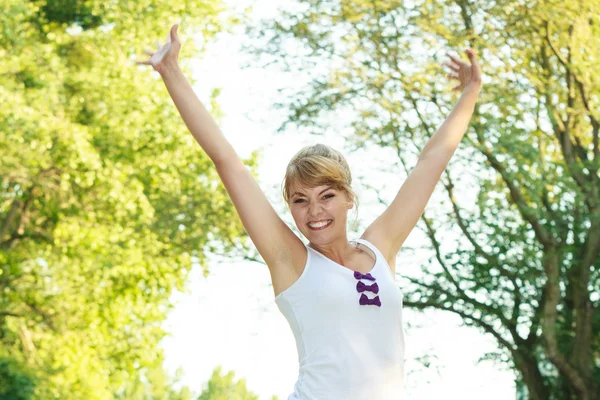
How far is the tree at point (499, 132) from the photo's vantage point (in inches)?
428

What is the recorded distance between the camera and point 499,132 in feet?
34.9

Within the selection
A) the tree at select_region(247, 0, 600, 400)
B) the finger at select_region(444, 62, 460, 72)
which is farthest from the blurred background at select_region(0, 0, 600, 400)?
the finger at select_region(444, 62, 460, 72)

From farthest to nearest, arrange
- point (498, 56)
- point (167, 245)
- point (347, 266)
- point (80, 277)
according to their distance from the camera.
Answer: point (80, 277) → point (167, 245) → point (498, 56) → point (347, 266)

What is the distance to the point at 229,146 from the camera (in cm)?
236

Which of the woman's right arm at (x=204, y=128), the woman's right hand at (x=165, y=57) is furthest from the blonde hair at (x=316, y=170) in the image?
the woman's right hand at (x=165, y=57)

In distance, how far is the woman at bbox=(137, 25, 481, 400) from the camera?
2213 millimetres

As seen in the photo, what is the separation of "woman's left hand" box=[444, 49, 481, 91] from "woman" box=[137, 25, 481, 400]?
26.3 inches

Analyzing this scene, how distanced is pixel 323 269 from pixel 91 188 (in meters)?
14.5

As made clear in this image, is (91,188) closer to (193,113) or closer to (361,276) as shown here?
(193,113)

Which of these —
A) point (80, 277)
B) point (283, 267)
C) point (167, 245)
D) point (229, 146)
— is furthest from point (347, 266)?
point (80, 277)

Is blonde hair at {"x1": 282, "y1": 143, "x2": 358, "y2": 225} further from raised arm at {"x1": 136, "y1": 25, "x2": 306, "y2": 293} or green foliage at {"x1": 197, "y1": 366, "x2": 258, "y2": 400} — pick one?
green foliage at {"x1": 197, "y1": 366, "x2": 258, "y2": 400}

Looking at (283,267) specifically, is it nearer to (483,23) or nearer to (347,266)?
(347,266)

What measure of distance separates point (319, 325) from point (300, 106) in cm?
933

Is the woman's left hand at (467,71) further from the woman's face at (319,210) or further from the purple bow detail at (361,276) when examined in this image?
the purple bow detail at (361,276)
